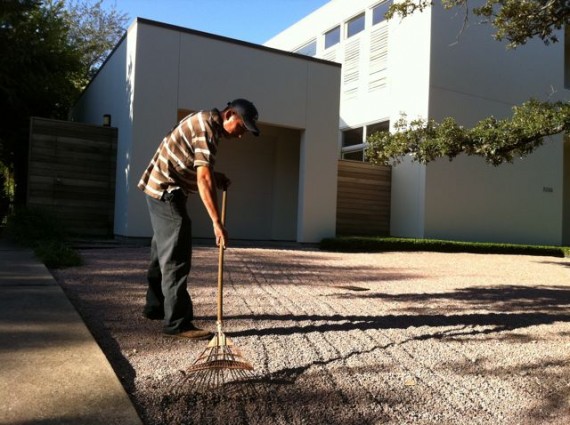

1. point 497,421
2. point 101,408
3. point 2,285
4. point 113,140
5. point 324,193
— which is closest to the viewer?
point 101,408

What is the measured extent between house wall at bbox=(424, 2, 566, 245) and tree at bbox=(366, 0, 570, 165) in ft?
20.7

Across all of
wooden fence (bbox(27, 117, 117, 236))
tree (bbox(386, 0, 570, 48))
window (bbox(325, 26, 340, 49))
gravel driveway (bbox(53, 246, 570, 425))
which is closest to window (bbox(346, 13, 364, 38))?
window (bbox(325, 26, 340, 49))

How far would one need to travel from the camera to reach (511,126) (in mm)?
6492

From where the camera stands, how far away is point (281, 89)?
39.0 feet

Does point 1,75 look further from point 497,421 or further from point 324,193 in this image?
point 497,421

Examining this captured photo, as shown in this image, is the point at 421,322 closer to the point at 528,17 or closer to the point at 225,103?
the point at 528,17

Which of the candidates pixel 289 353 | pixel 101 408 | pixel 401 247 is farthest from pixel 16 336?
pixel 401 247


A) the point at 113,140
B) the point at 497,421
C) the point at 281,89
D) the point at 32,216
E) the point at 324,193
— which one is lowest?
the point at 497,421

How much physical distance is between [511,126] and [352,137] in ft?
32.9

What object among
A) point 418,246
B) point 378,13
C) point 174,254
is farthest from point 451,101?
point 174,254

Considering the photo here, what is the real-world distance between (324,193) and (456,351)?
28.6 ft

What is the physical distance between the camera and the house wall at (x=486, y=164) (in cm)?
1384

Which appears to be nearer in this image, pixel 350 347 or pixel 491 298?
pixel 350 347

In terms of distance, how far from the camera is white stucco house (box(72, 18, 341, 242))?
34.7 ft
